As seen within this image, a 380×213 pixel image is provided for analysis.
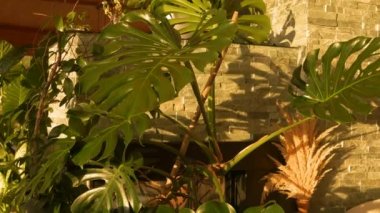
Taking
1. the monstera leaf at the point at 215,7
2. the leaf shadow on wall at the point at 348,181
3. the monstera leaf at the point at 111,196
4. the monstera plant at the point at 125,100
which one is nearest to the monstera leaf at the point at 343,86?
the monstera plant at the point at 125,100

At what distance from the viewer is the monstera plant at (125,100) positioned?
1343 mm

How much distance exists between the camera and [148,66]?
1.34 metres

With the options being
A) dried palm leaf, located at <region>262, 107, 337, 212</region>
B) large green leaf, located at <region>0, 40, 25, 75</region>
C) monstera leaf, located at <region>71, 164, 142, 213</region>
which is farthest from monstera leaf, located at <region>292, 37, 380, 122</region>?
large green leaf, located at <region>0, 40, 25, 75</region>

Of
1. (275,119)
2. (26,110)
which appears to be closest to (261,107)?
(275,119)

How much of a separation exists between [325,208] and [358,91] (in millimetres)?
1305

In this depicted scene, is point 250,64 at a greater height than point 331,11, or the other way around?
point 331,11

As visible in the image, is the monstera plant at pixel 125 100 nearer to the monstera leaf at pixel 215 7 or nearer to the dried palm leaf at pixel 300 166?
the monstera leaf at pixel 215 7

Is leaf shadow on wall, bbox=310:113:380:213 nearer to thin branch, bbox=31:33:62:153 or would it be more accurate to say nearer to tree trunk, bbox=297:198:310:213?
tree trunk, bbox=297:198:310:213

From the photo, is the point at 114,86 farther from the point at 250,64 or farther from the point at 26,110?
the point at 250,64

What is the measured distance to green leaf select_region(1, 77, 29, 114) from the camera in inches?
88.9

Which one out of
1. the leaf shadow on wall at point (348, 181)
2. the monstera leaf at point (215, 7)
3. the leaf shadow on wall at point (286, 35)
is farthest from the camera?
the leaf shadow on wall at point (286, 35)

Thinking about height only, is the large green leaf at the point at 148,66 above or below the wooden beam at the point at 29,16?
below

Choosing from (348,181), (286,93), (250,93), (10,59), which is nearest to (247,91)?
(250,93)

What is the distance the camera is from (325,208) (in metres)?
2.92
